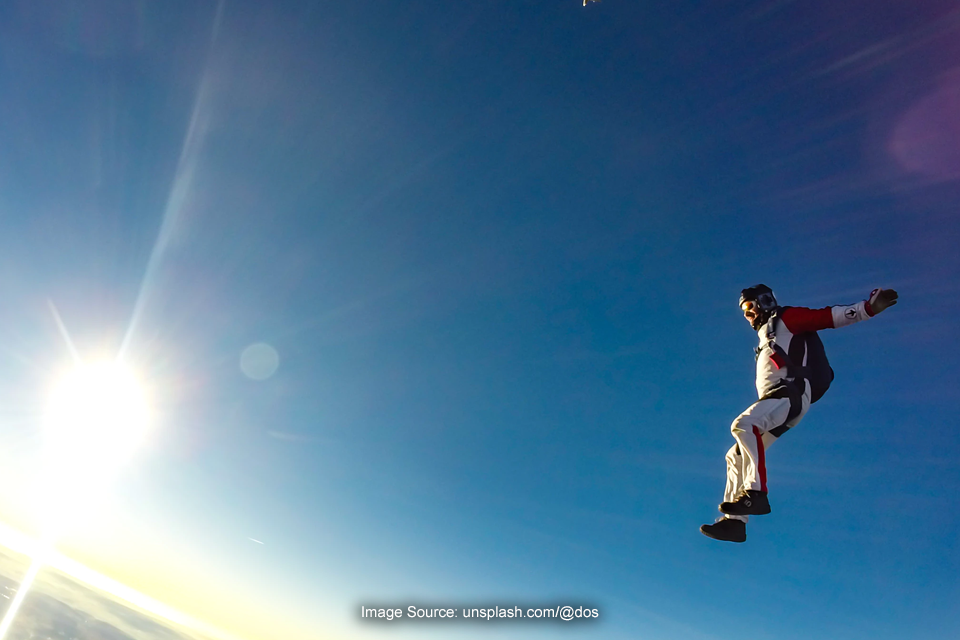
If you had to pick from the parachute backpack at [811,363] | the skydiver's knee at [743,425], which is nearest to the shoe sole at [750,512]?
the skydiver's knee at [743,425]

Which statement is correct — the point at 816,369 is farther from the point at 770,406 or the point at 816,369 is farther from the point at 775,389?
the point at 770,406

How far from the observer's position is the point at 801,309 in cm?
577

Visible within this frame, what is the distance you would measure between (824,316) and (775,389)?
Answer: 44.2 inches

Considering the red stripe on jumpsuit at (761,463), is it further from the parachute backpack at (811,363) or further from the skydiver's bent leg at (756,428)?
the parachute backpack at (811,363)

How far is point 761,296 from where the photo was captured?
6.23 meters

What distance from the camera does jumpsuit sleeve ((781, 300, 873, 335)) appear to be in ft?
17.2

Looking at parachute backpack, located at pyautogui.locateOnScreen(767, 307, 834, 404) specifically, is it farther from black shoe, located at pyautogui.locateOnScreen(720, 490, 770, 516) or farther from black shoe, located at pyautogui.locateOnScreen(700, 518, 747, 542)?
black shoe, located at pyautogui.locateOnScreen(700, 518, 747, 542)

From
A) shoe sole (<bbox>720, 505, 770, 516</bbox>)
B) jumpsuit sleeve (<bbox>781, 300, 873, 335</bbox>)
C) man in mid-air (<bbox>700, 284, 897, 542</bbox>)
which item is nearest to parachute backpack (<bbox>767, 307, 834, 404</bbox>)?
man in mid-air (<bbox>700, 284, 897, 542</bbox>)

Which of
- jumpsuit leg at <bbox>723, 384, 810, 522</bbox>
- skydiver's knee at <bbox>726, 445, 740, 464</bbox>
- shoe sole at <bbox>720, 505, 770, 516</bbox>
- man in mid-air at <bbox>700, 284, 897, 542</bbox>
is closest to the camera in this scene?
shoe sole at <bbox>720, 505, 770, 516</bbox>

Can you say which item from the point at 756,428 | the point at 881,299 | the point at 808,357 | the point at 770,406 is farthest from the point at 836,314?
the point at 756,428

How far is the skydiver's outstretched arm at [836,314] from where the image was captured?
5094 millimetres

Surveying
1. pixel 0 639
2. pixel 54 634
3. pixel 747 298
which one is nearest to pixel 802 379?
pixel 747 298

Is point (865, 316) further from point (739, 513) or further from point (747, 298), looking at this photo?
point (739, 513)

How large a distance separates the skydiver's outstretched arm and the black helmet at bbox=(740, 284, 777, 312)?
0.25 m
